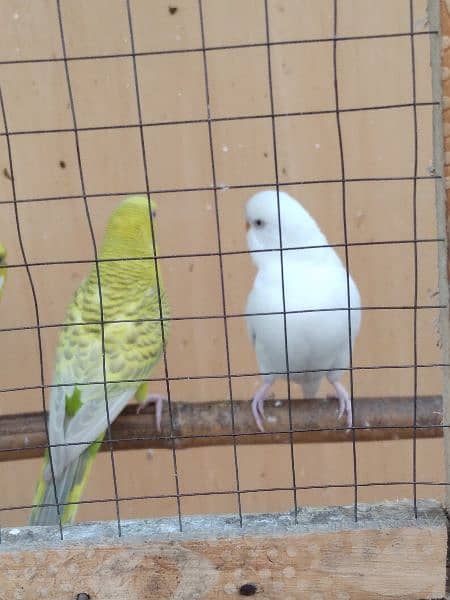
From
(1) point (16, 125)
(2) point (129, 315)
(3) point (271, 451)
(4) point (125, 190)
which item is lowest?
(3) point (271, 451)

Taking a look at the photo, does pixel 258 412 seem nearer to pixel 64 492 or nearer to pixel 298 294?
Answer: pixel 298 294

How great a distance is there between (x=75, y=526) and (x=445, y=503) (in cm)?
31

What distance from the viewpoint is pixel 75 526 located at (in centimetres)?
63

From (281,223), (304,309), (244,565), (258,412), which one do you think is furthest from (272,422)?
(244,565)

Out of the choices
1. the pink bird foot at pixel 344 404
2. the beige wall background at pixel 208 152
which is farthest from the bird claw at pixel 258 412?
the beige wall background at pixel 208 152

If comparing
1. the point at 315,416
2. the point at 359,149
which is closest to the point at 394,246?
the point at 359,149

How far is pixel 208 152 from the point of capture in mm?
1253

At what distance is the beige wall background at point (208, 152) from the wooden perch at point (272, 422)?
0.89 ft

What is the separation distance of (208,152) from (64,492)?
593 mm

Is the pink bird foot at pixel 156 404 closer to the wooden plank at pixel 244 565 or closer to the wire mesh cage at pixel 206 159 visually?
the wire mesh cage at pixel 206 159

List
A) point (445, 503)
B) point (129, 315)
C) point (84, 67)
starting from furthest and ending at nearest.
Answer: point (84, 67)
point (129, 315)
point (445, 503)

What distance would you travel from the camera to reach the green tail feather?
3.20 feet

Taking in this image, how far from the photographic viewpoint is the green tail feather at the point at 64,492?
976 millimetres

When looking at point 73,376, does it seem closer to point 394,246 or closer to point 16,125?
point 16,125
